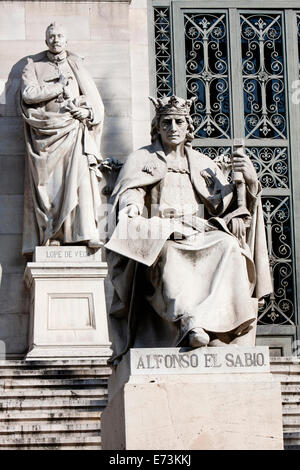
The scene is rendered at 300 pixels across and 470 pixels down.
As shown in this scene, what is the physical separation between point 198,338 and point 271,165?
6.68 metres

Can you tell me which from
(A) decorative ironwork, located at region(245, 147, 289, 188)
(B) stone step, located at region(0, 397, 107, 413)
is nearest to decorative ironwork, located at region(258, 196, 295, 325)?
(A) decorative ironwork, located at region(245, 147, 289, 188)

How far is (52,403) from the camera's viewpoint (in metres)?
14.4

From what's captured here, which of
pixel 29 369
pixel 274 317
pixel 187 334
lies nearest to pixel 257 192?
pixel 187 334

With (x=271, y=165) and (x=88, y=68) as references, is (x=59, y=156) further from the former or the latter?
(x=271, y=165)

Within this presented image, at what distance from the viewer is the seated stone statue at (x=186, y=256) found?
41.2ft

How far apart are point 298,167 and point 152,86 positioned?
1951mm

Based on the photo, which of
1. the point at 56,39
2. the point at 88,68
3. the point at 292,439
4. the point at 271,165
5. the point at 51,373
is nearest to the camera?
the point at 292,439

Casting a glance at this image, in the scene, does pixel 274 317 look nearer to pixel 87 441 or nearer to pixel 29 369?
pixel 29 369

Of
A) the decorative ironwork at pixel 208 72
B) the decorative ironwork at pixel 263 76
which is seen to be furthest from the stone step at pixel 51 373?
the decorative ironwork at pixel 263 76

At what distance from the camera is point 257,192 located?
1354 centimetres

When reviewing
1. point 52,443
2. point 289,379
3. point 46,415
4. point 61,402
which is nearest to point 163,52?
A: point 289,379

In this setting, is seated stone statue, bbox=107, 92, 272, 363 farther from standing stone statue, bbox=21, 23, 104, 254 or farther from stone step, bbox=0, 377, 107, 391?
standing stone statue, bbox=21, 23, 104, 254

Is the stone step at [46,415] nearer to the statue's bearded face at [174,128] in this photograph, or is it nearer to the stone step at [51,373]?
the stone step at [51,373]

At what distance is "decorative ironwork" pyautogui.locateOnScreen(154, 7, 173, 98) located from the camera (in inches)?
737
